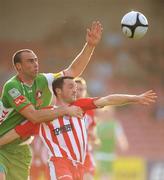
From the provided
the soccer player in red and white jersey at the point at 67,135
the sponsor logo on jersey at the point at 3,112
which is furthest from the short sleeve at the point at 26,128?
the sponsor logo on jersey at the point at 3,112

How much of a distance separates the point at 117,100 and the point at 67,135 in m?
0.63

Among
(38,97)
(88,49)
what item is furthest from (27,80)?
(88,49)

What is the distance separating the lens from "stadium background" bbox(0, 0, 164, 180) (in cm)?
2178

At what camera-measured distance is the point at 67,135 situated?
308 inches

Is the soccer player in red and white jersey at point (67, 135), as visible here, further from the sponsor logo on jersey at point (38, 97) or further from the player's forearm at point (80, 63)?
the player's forearm at point (80, 63)

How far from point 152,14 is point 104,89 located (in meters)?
2.48

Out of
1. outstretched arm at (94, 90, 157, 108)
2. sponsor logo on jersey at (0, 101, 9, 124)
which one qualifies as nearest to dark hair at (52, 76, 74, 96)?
outstretched arm at (94, 90, 157, 108)

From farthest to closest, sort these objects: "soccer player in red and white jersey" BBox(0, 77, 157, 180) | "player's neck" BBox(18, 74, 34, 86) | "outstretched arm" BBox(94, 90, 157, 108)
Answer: "player's neck" BBox(18, 74, 34, 86) < "soccer player in red and white jersey" BBox(0, 77, 157, 180) < "outstretched arm" BBox(94, 90, 157, 108)

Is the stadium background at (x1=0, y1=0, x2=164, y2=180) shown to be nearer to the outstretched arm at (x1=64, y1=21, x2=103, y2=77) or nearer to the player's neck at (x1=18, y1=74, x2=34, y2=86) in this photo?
the outstretched arm at (x1=64, y1=21, x2=103, y2=77)

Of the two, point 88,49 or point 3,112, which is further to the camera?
point 88,49

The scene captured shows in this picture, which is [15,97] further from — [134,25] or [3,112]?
[134,25]

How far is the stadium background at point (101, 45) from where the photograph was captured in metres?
21.8

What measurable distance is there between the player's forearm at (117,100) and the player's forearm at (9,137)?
920 millimetres

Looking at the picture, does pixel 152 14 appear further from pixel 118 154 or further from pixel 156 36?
pixel 118 154
